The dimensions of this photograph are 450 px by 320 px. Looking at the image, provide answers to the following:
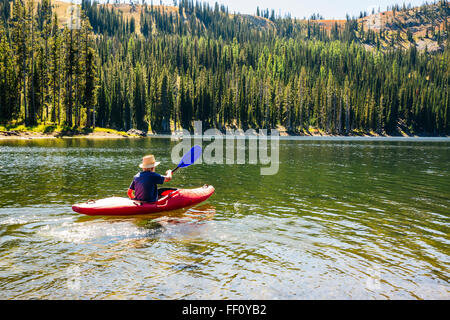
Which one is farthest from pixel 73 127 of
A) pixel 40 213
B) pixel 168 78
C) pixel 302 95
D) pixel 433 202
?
pixel 302 95

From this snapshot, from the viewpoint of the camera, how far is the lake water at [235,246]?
27.2ft

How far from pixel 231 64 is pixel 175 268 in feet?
606

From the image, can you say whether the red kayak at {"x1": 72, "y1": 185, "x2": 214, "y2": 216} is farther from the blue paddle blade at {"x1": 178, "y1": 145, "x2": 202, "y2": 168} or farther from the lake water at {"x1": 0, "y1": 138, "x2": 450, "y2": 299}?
the blue paddle blade at {"x1": 178, "y1": 145, "x2": 202, "y2": 168}

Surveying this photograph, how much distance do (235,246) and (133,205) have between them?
215 inches

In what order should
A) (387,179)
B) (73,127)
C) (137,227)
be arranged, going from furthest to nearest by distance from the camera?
1. (73,127)
2. (387,179)
3. (137,227)

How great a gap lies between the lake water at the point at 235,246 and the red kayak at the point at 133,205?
0.35 metres

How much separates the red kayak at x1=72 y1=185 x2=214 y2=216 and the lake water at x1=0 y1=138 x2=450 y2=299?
35 cm

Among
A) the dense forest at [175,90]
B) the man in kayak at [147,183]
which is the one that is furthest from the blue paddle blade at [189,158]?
the dense forest at [175,90]

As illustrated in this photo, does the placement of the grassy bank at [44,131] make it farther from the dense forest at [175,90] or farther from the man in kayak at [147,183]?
the man in kayak at [147,183]

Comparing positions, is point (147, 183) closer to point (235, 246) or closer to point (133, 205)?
point (133, 205)

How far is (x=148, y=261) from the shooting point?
32.5 feet

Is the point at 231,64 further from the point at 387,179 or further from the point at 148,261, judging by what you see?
the point at 148,261

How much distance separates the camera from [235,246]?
37.7 ft

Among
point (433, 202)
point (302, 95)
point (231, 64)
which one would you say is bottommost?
point (433, 202)
